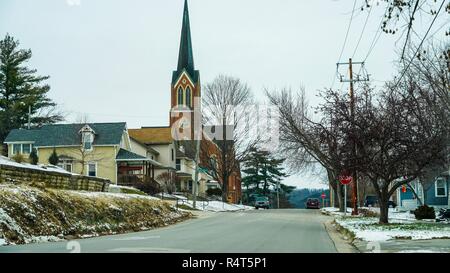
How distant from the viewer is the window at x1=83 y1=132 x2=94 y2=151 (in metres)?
51.9

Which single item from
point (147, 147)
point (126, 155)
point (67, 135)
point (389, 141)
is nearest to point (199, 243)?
point (389, 141)

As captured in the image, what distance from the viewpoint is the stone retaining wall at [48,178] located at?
1866 cm

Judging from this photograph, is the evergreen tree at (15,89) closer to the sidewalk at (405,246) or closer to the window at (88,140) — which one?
the window at (88,140)

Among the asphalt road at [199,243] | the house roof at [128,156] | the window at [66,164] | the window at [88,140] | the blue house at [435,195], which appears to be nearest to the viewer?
the asphalt road at [199,243]

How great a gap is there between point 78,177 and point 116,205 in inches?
142

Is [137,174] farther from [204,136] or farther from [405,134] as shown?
[405,134]

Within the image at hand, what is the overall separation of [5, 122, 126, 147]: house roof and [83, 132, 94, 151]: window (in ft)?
1.34

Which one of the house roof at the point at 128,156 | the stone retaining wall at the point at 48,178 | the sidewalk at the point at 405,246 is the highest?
the house roof at the point at 128,156

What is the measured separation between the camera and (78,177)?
24.6m

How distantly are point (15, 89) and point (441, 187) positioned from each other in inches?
1740

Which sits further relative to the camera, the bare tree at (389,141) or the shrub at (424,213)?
the shrub at (424,213)

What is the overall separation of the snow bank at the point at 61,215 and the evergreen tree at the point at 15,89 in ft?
130

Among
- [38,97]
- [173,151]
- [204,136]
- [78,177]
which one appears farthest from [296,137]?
[38,97]

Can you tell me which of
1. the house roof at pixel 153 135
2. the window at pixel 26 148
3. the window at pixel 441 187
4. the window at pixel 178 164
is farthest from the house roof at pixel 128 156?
the window at pixel 441 187
